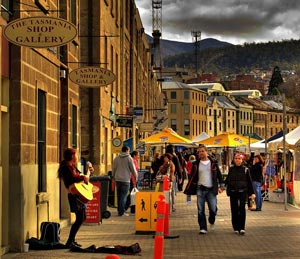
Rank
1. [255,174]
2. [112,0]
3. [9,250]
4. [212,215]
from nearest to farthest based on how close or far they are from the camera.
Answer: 1. [9,250]
2. [212,215]
3. [255,174]
4. [112,0]

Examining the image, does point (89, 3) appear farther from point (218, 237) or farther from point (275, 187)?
point (218, 237)

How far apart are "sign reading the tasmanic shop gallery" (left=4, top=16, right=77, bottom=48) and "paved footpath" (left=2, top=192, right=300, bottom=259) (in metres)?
3.26

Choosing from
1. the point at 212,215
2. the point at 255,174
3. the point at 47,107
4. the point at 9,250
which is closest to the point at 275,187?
the point at 255,174

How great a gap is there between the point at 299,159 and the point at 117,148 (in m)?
6.33

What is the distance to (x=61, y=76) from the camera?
53.7ft

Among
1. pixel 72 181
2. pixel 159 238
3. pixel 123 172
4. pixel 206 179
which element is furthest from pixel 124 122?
pixel 159 238

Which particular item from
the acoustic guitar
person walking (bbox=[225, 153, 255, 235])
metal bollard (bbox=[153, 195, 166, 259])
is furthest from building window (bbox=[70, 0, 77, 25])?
metal bollard (bbox=[153, 195, 166, 259])

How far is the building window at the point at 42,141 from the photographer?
13680 millimetres

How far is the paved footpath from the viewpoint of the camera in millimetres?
11805

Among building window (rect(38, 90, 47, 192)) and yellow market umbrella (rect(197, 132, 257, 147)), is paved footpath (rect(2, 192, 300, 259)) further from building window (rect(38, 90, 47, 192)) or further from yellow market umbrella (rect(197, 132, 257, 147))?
yellow market umbrella (rect(197, 132, 257, 147))

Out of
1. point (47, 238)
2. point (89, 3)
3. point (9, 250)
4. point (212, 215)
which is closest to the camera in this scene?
point (9, 250)

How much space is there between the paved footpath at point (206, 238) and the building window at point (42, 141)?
3.72 ft

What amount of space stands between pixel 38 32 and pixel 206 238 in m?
5.90

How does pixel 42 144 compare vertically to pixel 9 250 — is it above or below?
above
